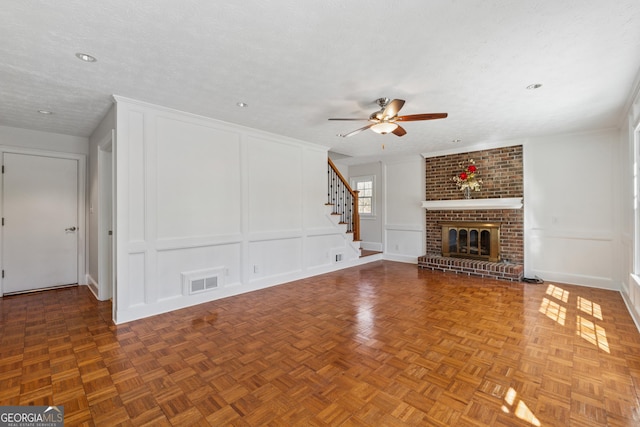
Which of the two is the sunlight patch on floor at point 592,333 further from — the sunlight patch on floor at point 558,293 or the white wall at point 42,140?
the white wall at point 42,140

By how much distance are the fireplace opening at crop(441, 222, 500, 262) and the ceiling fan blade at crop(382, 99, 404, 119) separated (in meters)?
3.79

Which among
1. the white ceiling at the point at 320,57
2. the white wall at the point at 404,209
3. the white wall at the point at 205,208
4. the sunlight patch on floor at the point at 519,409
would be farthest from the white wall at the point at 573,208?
the sunlight patch on floor at the point at 519,409

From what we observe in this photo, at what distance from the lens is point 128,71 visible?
8.78 ft

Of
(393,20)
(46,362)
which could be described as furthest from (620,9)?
(46,362)

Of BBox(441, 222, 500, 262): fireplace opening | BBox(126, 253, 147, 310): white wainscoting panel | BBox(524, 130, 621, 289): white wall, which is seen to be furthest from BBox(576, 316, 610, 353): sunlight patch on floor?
BBox(126, 253, 147, 310): white wainscoting panel

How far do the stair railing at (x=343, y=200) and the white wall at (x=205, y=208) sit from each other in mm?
762

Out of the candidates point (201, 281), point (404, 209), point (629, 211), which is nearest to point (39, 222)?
point (201, 281)

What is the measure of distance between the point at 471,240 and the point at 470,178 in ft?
4.13

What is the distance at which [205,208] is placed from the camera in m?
4.06

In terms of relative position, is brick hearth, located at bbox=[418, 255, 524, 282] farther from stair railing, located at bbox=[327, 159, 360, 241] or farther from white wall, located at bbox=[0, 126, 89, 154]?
white wall, located at bbox=[0, 126, 89, 154]

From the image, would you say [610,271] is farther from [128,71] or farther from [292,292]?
[128,71]

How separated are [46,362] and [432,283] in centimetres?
491

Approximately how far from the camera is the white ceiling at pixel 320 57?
6.23 ft

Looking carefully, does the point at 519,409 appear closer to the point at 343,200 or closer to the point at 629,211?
the point at 629,211
